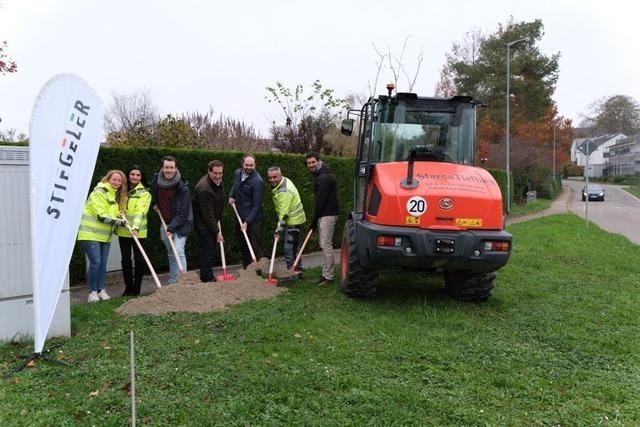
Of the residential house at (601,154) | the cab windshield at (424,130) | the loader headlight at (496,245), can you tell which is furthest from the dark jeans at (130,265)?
the residential house at (601,154)

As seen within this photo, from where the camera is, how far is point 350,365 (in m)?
4.39

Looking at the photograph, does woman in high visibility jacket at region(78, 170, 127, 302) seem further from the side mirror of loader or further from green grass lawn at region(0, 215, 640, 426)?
the side mirror of loader

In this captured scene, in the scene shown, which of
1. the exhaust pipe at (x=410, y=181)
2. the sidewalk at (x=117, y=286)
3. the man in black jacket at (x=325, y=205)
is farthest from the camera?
the man in black jacket at (x=325, y=205)

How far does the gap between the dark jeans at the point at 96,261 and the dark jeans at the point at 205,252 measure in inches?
48.2

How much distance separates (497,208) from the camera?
5.97m

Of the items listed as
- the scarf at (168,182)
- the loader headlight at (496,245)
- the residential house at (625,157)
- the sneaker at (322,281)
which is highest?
the residential house at (625,157)

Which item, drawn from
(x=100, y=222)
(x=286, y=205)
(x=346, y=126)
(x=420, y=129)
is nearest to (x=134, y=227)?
(x=100, y=222)

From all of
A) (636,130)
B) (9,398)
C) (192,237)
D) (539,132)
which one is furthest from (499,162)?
(636,130)

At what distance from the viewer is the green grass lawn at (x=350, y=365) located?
359 centimetres

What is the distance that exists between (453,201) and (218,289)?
9.85ft

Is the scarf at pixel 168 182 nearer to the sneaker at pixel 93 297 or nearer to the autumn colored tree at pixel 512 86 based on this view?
the sneaker at pixel 93 297

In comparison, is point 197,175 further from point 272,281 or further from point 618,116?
point 618,116

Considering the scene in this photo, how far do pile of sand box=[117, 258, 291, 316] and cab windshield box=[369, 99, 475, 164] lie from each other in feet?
7.40

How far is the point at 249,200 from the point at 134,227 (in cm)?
182
